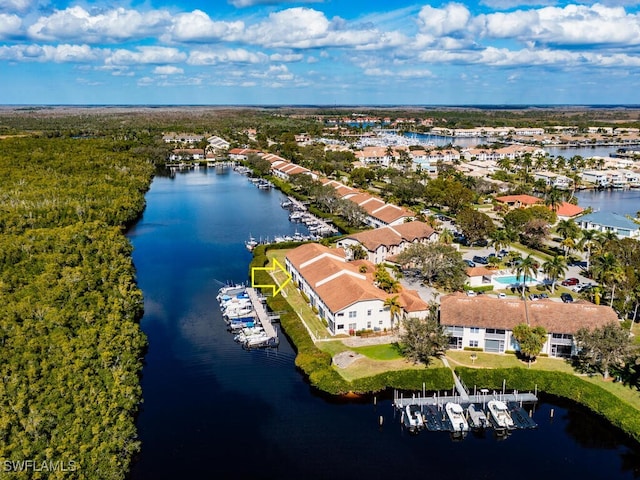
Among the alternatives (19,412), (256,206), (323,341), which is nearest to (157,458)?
(19,412)

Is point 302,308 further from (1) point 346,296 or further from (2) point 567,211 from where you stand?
(2) point 567,211

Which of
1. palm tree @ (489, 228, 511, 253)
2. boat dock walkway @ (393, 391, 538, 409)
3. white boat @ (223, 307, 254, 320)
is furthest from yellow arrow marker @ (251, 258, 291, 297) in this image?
palm tree @ (489, 228, 511, 253)

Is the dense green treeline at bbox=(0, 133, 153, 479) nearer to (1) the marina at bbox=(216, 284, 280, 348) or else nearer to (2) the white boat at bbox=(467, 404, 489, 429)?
(1) the marina at bbox=(216, 284, 280, 348)

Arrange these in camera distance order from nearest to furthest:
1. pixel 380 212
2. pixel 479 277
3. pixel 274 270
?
1. pixel 479 277
2. pixel 274 270
3. pixel 380 212

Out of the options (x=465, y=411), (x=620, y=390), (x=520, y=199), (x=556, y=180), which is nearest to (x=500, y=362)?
(x=465, y=411)

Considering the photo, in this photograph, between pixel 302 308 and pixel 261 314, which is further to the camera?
pixel 302 308

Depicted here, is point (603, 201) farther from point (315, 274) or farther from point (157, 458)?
point (157, 458)
